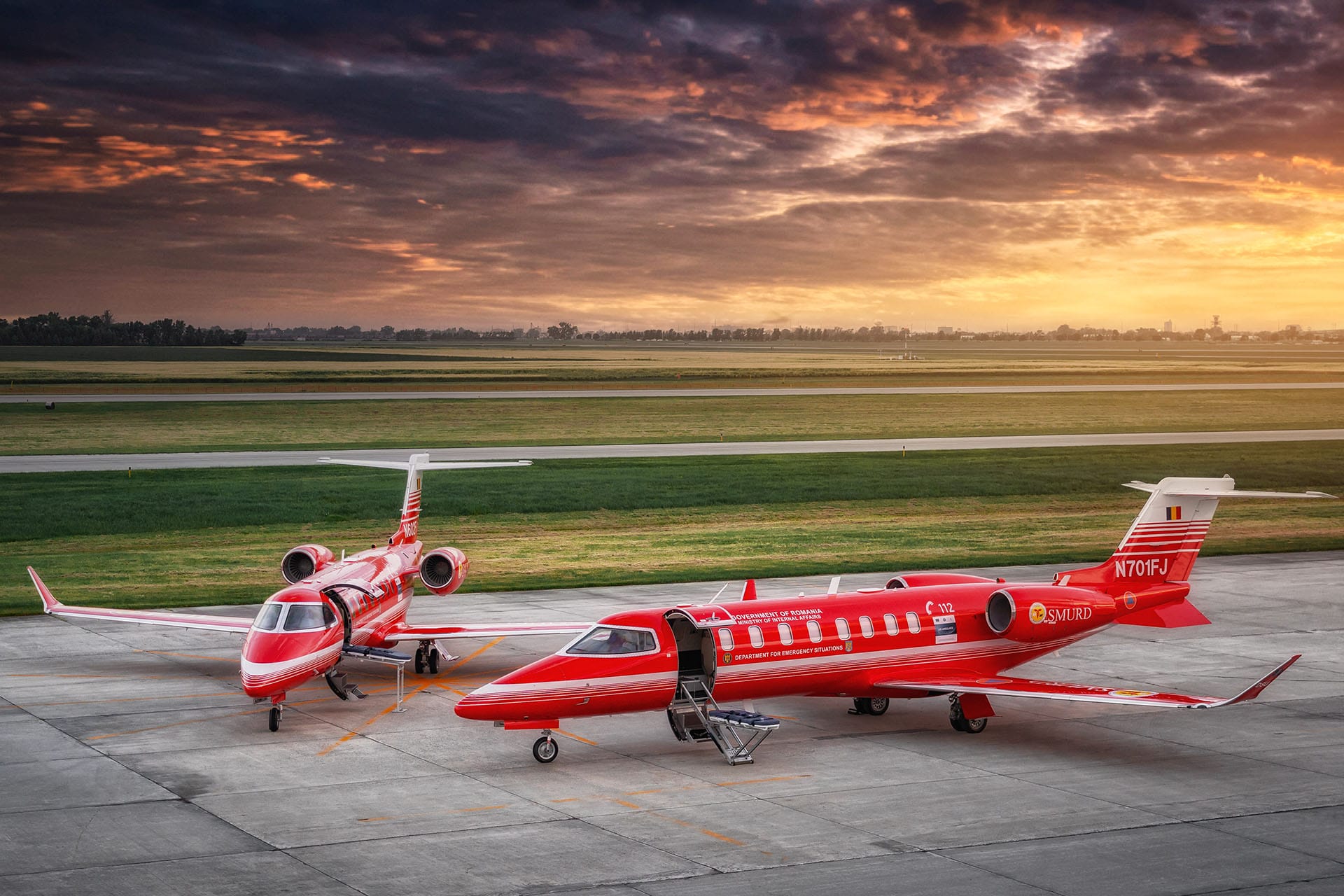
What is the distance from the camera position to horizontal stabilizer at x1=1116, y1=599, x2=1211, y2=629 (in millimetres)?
26703

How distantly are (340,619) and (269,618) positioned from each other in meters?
1.60

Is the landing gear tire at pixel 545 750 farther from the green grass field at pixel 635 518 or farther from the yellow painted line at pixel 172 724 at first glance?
the green grass field at pixel 635 518

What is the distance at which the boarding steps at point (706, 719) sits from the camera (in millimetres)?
22484

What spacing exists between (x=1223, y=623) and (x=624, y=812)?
21.0 metres

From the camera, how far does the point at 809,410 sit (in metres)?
108

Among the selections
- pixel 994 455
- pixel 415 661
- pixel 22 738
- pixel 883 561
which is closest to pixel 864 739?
pixel 415 661

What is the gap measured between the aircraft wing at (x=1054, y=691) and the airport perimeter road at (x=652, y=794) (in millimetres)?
964

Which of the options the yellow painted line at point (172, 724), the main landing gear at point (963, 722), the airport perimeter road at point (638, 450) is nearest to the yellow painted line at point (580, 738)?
the yellow painted line at point (172, 724)

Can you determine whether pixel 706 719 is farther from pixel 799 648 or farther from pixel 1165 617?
pixel 1165 617

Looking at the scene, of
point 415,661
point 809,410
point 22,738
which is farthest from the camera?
point 809,410

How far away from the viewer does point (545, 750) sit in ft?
72.5

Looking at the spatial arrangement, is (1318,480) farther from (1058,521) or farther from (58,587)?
(58,587)

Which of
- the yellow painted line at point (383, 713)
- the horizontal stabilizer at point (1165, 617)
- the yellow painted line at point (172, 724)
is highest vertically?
the horizontal stabilizer at point (1165, 617)

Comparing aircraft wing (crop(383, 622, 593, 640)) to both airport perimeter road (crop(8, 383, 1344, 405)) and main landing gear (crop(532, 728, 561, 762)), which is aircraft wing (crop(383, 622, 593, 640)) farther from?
airport perimeter road (crop(8, 383, 1344, 405))
